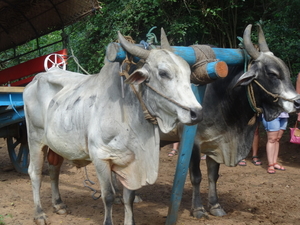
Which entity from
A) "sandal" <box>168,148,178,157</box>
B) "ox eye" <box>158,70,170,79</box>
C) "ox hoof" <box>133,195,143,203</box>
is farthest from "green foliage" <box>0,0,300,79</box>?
"ox eye" <box>158,70,170,79</box>

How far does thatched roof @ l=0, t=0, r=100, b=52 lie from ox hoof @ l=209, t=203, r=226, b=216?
3.87 m

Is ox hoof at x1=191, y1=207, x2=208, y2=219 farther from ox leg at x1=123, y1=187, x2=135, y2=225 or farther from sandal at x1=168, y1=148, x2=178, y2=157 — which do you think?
sandal at x1=168, y1=148, x2=178, y2=157

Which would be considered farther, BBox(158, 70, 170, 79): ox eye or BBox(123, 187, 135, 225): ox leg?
BBox(123, 187, 135, 225): ox leg

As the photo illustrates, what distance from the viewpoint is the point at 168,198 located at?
17.7 feet

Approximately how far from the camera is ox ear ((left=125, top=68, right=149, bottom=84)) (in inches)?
124

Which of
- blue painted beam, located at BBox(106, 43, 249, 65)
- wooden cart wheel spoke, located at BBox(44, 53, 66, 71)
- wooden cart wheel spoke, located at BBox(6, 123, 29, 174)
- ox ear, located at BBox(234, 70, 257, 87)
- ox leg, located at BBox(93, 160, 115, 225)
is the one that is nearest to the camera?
blue painted beam, located at BBox(106, 43, 249, 65)

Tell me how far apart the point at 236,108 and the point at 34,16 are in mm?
4694

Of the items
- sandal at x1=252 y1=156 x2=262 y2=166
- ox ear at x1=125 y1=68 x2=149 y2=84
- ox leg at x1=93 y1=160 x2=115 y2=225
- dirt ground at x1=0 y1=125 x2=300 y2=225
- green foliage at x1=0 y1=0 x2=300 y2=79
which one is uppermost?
green foliage at x1=0 y1=0 x2=300 y2=79

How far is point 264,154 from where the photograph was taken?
25.4ft

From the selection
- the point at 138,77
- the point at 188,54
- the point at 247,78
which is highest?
the point at 188,54

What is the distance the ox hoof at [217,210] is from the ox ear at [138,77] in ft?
6.81

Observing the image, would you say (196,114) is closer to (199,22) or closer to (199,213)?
(199,213)

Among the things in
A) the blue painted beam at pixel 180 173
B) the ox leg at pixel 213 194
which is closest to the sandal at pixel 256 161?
the ox leg at pixel 213 194

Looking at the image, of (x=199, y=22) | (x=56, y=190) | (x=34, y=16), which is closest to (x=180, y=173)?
(x=56, y=190)
